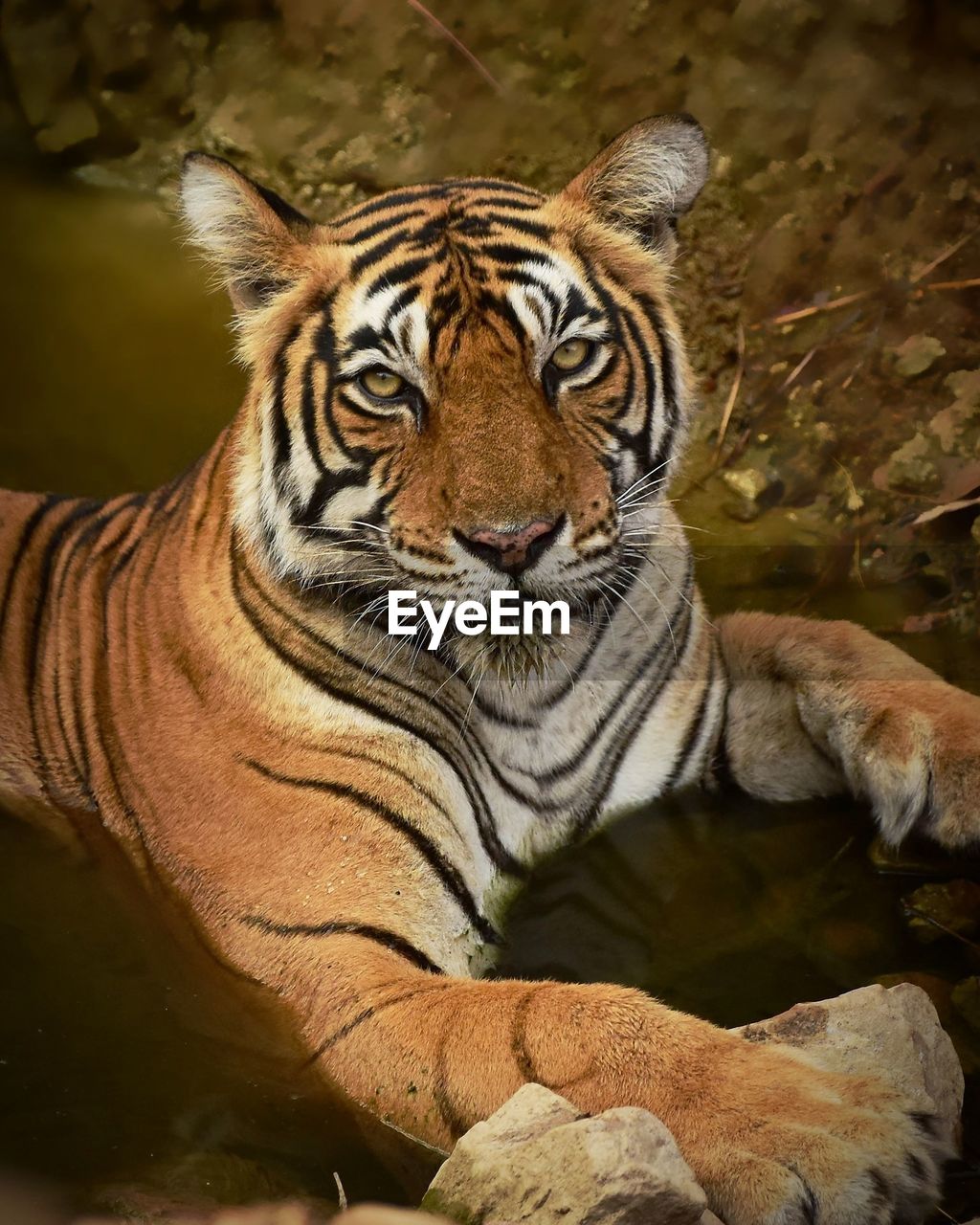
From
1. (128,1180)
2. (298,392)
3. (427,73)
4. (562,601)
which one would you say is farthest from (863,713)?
(427,73)

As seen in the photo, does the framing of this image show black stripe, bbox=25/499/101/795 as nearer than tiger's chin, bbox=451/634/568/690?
No

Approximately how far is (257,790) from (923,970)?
87cm

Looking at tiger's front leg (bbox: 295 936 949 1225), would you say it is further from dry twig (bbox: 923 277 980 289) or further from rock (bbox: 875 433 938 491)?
dry twig (bbox: 923 277 980 289)

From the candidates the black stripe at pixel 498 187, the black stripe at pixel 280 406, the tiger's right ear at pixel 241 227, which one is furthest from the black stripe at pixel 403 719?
the black stripe at pixel 498 187

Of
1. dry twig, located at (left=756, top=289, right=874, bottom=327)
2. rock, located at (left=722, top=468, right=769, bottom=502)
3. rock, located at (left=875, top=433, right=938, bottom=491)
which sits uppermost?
dry twig, located at (left=756, top=289, right=874, bottom=327)

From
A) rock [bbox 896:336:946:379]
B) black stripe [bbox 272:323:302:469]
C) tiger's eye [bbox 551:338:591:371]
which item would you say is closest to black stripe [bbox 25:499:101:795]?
black stripe [bbox 272:323:302:469]

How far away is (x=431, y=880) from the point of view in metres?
1.68

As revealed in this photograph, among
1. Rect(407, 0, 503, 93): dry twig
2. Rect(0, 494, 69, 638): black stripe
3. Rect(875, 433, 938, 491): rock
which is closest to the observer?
Rect(0, 494, 69, 638): black stripe

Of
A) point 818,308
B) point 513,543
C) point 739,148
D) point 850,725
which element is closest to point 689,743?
point 850,725

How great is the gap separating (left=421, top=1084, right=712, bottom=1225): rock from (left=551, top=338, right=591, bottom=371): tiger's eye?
2.85 ft

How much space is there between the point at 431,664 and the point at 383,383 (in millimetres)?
378

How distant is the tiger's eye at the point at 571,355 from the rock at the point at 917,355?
1249 mm

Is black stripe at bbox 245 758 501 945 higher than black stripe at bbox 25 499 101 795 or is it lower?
lower

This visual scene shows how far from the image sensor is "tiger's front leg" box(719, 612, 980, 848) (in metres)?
1.79
